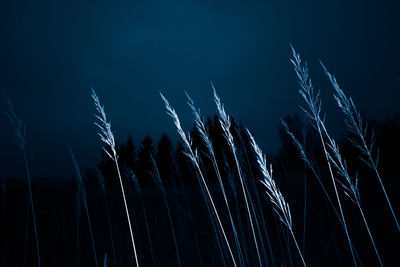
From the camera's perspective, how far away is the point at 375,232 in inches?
140

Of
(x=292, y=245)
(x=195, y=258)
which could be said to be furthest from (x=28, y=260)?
(x=292, y=245)

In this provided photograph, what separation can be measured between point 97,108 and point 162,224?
443 centimetres

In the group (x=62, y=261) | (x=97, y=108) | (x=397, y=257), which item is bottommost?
(x=397, y=257)

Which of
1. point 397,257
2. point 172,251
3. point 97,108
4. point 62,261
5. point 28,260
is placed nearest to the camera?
point 97,108

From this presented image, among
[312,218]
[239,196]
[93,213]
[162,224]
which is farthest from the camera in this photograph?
[239,196]

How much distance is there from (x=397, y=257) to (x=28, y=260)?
18.5ft

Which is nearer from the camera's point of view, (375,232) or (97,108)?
(97,108)

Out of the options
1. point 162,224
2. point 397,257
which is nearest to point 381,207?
point 397,257

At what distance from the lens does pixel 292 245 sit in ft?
11.9

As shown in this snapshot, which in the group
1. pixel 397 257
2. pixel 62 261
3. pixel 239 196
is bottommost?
pixel 397 257

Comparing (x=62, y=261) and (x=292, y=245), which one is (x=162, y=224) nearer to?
(x=62, y=261)

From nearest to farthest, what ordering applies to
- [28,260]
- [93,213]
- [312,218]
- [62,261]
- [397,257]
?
[397,257]
[62,261]
[28,260]
[312,218]
[93,213]

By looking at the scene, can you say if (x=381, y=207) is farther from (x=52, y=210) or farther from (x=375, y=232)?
(x=52, y=210)

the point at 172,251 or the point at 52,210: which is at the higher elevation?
the point at 52,210
